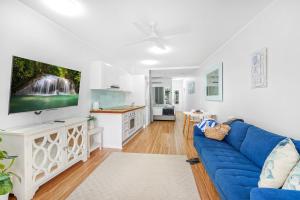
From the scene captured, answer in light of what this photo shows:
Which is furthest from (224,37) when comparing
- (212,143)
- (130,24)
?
(212,143)

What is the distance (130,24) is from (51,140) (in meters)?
2.20

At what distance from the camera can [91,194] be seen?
6.30 feet

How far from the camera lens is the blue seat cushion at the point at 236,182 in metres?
1.24

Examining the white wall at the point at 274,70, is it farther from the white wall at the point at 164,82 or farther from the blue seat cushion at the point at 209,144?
the white wall at the point at 164,82

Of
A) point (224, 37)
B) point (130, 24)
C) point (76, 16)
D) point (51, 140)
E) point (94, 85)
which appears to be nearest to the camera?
point (51, 140)

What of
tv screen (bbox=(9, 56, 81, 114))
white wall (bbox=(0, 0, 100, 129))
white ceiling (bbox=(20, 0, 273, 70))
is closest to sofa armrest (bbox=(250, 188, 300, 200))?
white ceiling (bbox=(20, 0, 273, 70))

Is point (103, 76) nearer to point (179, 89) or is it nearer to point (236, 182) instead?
point (236, 182)

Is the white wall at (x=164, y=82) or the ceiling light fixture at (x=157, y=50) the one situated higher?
the ceiling light fixture at (x=157, y=50)

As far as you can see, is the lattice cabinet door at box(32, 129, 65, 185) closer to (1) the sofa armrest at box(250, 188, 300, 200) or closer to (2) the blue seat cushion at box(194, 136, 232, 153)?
(2) the blue seat cushion at box(194, 136, 232, 153)

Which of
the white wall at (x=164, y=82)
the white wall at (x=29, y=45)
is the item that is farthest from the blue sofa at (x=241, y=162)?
the white wall at (x=164, y=82)

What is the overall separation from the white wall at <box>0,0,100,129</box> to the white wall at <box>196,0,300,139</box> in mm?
3271

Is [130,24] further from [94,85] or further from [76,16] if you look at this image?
[94,85]

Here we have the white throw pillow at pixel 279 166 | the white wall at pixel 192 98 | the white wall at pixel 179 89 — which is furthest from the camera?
the white wall at pixel 179 89

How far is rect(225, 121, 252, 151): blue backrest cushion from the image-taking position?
2.24 metres
